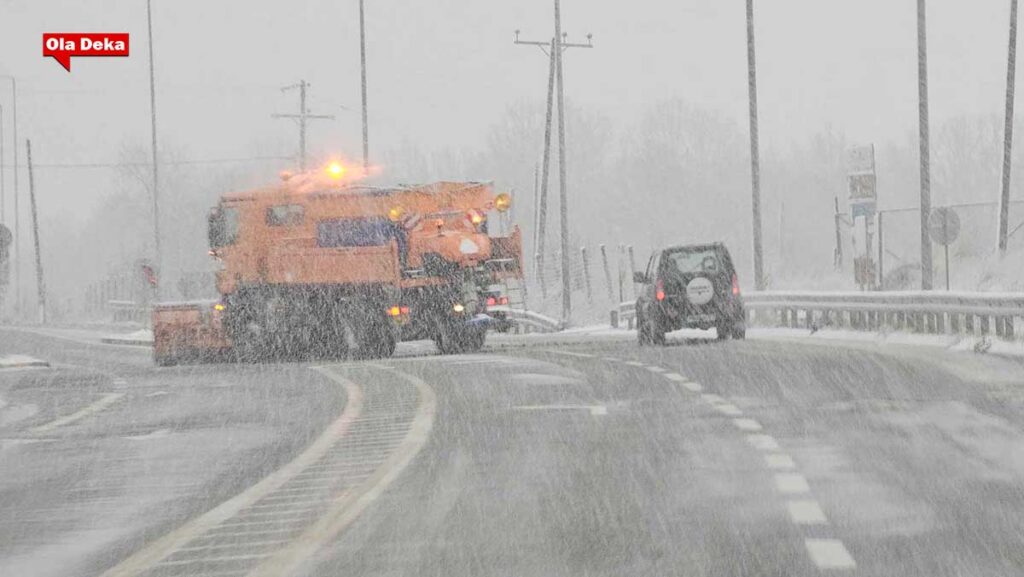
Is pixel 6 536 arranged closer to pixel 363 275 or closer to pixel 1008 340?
pixel 1008 340

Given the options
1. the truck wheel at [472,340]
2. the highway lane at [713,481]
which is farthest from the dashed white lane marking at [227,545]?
the truck wheel at [472,340]

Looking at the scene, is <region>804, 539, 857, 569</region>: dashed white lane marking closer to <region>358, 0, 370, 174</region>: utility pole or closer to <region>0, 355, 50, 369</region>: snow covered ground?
<region>0, 355, 50, 369</region>: snow covered ground

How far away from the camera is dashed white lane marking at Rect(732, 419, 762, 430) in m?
14.9

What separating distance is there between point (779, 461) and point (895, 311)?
66.4 ft

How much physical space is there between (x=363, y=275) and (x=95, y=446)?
1658 centimetres

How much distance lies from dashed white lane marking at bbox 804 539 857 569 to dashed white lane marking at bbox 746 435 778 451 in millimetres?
4480

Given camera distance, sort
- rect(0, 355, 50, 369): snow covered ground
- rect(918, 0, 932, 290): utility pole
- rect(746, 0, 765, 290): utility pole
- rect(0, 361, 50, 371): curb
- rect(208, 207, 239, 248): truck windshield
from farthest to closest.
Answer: rect(746, 0, 765, 290): utility pole < rect(918, 0, 932, 290): utility pole < rect(208, 207, 239, 248): truck windshield < rect(0, 361, 50, 371): curb < rect(0, 355, 50, 369): snow covered ground

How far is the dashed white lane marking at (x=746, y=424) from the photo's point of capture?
48.8ft

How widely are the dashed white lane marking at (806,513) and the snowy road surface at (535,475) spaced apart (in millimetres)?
35

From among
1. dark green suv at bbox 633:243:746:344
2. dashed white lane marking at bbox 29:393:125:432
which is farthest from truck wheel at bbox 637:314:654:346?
dashed white lane marking at bbox 29:393:125:432

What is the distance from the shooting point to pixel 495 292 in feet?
108

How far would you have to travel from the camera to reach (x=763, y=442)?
13664 millimetres

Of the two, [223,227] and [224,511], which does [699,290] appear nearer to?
[223,227]

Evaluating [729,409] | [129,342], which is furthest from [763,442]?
[129,342]
